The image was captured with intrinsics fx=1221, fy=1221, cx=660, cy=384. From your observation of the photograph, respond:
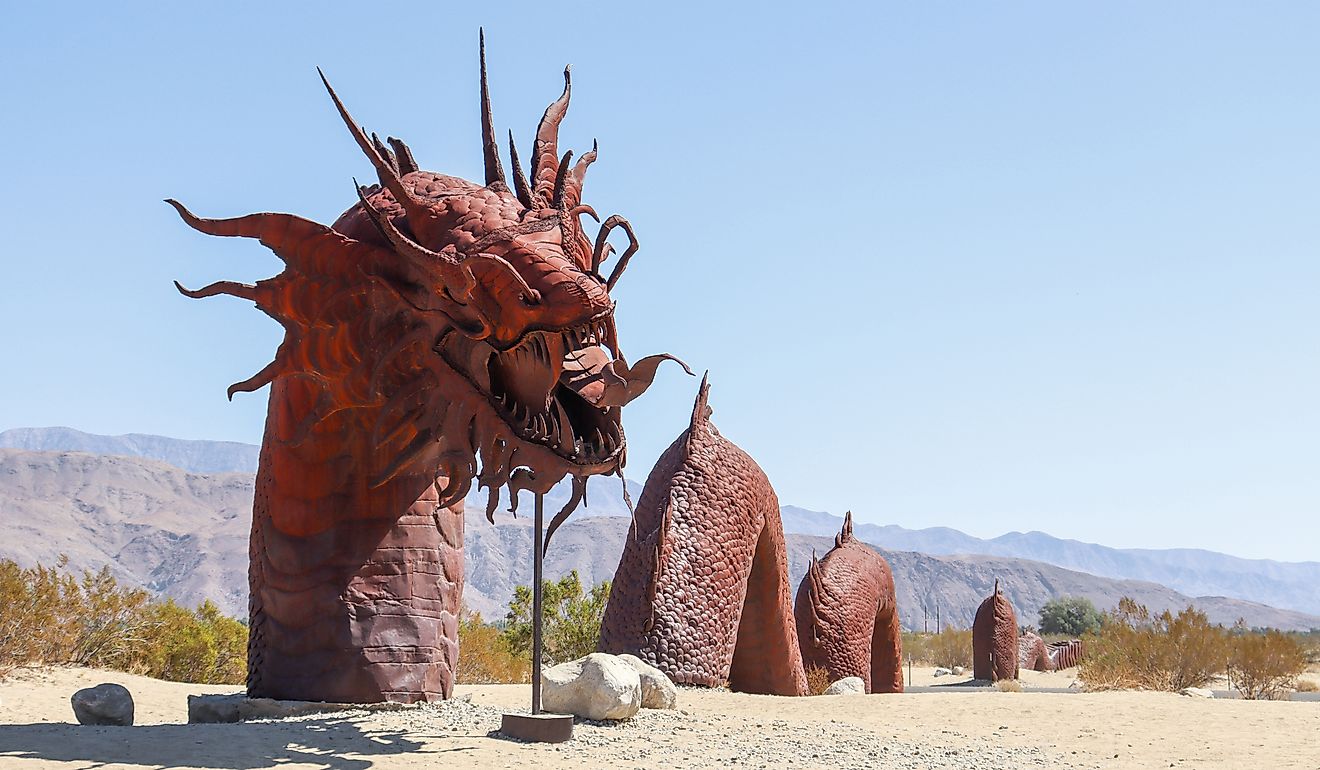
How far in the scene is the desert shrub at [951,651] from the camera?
36250 mm

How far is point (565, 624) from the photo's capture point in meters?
15.3

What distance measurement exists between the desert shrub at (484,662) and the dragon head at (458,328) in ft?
24.9

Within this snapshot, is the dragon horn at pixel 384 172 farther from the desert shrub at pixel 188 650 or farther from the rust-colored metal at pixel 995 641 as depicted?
the rust-colored metal at pixel 995 641

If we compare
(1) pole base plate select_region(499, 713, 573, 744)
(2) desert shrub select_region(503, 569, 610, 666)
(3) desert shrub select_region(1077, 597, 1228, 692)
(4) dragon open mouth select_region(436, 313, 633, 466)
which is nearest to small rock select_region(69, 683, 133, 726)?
(1) pole base plate select_region(499, 713, 573, 744)

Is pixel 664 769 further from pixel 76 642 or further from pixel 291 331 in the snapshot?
pixel 76 642

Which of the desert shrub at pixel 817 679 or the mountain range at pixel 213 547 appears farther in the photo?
the mountain range at pixel 213 547

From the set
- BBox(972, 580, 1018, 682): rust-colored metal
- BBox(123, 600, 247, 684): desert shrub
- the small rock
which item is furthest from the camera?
BBox(972, 580, 1018, 682): rust-colored metal

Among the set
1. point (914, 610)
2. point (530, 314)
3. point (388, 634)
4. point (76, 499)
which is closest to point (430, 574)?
point (388, 634)

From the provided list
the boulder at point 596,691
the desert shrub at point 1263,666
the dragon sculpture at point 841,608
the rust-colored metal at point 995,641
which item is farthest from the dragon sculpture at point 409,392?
the rust-colored metal at point 995,641

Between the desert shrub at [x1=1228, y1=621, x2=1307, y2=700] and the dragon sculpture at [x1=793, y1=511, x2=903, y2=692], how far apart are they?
6058 millimetres

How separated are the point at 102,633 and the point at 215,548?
97.3 metres

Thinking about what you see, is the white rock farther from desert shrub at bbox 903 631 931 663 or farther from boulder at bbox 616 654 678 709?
desert shrub at bbox 903 631 931 663

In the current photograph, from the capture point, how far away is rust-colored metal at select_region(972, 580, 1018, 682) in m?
22.6

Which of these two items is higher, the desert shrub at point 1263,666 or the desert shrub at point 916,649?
the desert shrub at point 1263,666
